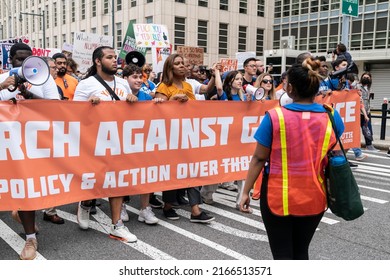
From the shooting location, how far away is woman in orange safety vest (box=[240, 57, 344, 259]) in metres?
2.60

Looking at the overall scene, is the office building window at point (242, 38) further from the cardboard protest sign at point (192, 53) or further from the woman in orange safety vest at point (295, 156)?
the woman in orange safety vest at point (295, 156)

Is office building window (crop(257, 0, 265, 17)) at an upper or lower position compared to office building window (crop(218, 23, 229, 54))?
upper

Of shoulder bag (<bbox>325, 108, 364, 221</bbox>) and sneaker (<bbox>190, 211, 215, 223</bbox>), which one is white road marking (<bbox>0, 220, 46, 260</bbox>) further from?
shoulder bag (<bbox>325, 108, 364, 221</bbox>)

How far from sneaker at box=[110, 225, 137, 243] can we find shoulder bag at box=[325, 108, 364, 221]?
7.62 ft

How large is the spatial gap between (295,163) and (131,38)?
11017mm

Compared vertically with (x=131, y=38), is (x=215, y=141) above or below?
below

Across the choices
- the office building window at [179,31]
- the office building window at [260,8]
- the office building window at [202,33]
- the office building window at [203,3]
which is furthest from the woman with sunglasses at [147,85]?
the office building window at [260,8]

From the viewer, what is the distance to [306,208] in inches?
104

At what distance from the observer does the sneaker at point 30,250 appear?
3.90 m

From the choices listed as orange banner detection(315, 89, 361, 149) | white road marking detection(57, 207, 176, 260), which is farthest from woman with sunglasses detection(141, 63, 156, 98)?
orange banner detection(315, 89, 361, 149)

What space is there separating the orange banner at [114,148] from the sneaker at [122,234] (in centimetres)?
36

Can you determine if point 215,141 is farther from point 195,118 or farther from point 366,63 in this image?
point 366,63

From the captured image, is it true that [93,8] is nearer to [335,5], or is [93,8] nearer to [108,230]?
[335,5]
